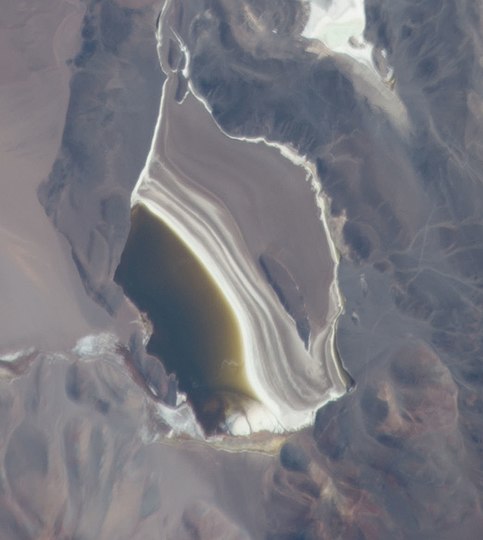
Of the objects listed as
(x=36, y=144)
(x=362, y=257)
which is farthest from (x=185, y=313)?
(x=36, y=144)

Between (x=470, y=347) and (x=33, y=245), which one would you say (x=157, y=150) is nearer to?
(x=33, y=245)

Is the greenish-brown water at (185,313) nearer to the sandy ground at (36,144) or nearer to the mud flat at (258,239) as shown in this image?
the mud flat at (258,239)

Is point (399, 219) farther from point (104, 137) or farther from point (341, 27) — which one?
point (104, 137)

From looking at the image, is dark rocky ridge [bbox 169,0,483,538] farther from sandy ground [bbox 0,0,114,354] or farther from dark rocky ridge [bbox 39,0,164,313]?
sandy ground [bbox 0,0,114,354]

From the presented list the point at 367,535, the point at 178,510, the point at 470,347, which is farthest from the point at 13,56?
the point at 367,535

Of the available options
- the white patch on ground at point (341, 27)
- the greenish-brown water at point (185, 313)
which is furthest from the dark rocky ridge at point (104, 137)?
the white patch on ground at point (341, 27)

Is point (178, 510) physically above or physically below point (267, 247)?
below

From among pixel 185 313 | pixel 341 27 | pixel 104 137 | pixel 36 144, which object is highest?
pixel 341 27
